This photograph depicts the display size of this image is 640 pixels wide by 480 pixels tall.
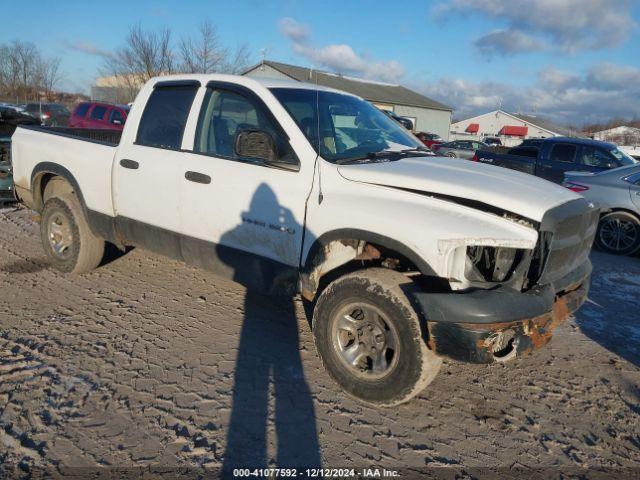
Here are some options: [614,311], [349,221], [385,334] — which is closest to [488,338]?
[385,334]

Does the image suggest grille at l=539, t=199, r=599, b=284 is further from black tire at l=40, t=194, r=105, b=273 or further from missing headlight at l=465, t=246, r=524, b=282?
black tire at l=40, t=194, r=105, b=273

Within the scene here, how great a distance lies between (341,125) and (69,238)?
3.21m

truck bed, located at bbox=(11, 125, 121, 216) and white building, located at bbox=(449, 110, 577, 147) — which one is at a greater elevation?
white building, located at bbox=(449, 110, 577, 147)

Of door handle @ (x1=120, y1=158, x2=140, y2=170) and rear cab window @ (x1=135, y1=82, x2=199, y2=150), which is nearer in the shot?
rear cab window @ (x1=135, y1=82, x2=199, y2=150)

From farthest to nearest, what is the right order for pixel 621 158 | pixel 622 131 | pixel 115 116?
1. pixel 622 131
2. pixel 115 116
3. pixel 621 158

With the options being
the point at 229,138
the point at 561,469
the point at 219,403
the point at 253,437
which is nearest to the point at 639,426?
the point at 561,469

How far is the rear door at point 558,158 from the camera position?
408 inches

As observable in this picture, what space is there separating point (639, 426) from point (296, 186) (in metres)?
2.74

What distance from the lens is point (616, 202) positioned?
25.7 ft

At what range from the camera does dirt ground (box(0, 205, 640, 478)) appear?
8.88 ft

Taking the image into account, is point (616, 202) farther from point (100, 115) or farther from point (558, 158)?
point (100, 115)

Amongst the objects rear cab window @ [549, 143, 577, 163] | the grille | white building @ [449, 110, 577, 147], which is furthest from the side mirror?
white building @ [449, 110, 577, 147]

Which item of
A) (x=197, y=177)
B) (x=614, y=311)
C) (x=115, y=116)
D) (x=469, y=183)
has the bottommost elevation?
(x=614, y=311)

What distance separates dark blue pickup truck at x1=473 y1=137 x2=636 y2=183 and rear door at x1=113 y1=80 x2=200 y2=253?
295 inches
